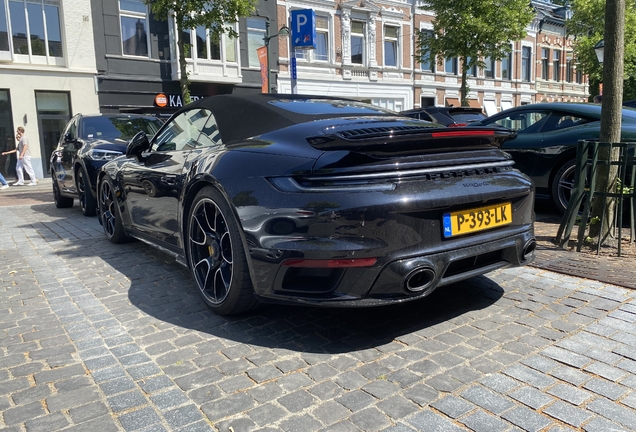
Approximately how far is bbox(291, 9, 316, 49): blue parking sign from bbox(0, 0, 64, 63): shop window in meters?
8.49

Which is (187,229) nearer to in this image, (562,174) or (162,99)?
(562,174)

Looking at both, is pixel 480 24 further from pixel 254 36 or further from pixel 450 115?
pixel 254 36

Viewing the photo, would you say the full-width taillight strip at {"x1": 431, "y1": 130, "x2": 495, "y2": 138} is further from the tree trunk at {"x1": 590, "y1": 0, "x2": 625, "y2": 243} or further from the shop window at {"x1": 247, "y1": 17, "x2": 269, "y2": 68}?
the shop window at {"x1": 247, "y1": 17, "x2": 269, "y2": 68}

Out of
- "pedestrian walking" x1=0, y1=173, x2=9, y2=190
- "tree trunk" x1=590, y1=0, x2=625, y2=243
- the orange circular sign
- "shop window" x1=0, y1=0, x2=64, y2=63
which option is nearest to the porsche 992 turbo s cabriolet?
"tree trunk" x1=590, y1=0, x2=625, y2=243

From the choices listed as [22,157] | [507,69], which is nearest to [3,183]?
[22,157]

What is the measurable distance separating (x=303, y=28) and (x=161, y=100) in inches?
250

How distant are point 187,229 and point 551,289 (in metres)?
2.53

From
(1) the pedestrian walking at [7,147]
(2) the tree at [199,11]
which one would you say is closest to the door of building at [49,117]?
(1) the pedestrian walking at [7,147]

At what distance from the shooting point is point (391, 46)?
27891mm

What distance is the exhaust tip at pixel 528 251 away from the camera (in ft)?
10.2

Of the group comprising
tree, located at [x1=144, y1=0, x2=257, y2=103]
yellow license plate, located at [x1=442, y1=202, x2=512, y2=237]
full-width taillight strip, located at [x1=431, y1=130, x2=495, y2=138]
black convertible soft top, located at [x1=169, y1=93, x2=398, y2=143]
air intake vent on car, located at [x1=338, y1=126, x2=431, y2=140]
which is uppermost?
tree, located at [x1=144, y1=0, x2=257, y2=103]

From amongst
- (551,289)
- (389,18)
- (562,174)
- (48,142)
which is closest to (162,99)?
(48,142)

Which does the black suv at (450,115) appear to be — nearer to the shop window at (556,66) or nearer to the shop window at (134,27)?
the shop window at (134,27)

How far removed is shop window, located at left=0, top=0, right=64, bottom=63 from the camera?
1769 centimetres
